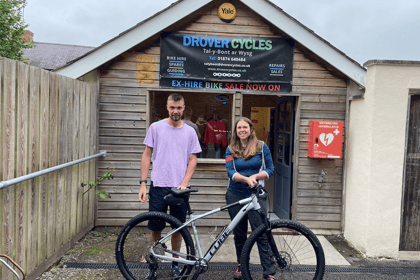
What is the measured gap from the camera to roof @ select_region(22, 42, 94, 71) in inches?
935

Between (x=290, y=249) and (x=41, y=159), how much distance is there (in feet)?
9.14

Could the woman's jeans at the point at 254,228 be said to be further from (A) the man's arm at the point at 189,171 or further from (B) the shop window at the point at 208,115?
(B) the shop window at the point at 208,115

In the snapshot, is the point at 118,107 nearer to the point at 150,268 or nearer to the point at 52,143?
the point at 52,143

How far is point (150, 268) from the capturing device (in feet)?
10.6

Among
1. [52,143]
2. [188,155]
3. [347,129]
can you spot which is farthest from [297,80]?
[52,143]

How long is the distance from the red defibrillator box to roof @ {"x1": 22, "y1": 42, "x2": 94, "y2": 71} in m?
22.2

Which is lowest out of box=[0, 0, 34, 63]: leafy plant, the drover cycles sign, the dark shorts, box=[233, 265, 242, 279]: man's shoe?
box=[233, 265, 242, 279]: man's shoe

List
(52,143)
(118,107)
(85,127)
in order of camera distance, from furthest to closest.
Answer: (118,107), (85,127), (52,143)

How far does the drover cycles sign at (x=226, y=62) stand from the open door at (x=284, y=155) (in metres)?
0.65

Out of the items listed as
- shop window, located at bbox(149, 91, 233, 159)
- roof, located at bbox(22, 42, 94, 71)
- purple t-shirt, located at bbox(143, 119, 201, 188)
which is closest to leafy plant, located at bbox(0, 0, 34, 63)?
roof, located at bbox(22, 42, 94, 71)

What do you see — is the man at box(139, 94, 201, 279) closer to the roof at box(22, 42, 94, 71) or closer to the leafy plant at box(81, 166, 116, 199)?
the leafy plant at box(81, 166, 116, 199)

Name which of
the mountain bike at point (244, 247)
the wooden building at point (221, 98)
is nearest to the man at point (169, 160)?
the mountain bike at point (244, 247)

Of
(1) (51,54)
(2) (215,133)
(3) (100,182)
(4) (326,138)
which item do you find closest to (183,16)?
(2) (215,133)

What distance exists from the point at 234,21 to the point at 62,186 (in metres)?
3.59
